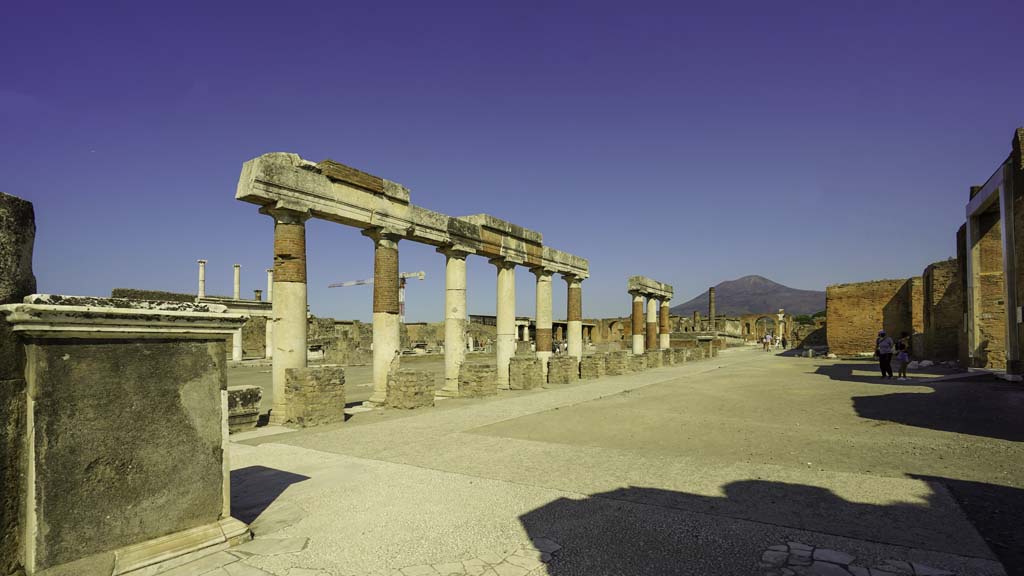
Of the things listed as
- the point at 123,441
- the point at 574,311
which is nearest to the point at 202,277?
the point at 574,311

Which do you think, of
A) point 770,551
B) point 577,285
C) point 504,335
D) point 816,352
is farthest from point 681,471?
point 816,352

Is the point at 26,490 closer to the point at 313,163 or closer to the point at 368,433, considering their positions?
the point at 368,433

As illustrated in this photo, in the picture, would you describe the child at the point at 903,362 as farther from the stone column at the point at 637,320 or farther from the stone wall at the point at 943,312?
the stone column at the point at 637,320

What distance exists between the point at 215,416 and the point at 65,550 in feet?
3.45

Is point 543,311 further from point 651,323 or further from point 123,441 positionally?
point 123,441

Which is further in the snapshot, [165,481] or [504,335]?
[504,335]

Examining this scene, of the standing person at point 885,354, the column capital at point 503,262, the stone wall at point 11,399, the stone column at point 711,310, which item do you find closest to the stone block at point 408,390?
the column capital at point 503,262

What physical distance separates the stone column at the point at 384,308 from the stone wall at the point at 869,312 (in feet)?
84.8

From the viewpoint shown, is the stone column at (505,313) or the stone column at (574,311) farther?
the stone column at (574,311)

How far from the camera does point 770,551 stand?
357 cm

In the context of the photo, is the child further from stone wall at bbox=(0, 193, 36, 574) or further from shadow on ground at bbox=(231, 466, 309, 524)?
stone wall at bbox=(0, 193, 36, 574)

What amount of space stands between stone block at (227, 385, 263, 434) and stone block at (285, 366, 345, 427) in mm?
526

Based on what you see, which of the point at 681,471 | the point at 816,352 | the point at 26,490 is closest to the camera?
the point at 26,490

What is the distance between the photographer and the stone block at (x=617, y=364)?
67.7ft
